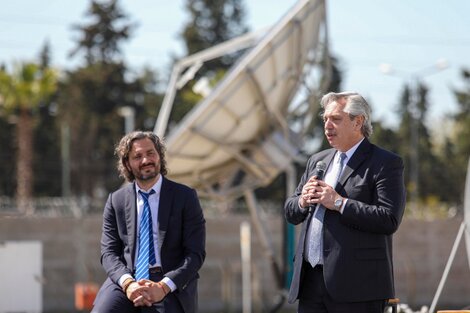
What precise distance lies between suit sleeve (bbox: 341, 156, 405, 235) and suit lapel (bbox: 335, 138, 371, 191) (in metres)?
0.07

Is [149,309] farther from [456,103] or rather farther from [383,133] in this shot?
[456,103]

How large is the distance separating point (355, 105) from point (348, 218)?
60 centimetres

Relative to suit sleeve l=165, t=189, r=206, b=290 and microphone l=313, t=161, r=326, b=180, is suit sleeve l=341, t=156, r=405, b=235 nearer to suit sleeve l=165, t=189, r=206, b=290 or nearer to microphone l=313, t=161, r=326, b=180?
microphone l=313, t=161, r=326, b=180

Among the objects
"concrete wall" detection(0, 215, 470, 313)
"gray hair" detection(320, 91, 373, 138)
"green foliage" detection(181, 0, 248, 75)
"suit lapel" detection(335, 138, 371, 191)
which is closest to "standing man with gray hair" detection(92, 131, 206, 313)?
"suit lapel" detection(335, 138, 371, 191)

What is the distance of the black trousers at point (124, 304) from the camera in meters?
5.69

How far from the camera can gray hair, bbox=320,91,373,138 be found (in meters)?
5.57

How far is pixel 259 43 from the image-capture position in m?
15.3

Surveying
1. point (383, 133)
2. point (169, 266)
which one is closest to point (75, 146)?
point (383, 133)

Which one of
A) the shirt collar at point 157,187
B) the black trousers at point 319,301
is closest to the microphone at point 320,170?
the black trousers at point 319,301

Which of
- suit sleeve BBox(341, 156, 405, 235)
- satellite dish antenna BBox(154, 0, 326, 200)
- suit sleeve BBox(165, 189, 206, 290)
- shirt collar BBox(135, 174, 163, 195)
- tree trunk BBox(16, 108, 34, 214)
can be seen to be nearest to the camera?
suit sleeve BBox(341, 156, 405, 235)

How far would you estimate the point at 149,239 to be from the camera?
5.84 m

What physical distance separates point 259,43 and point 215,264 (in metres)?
10.2

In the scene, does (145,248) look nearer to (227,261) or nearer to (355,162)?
(355,162)

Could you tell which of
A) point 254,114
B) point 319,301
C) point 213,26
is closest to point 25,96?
point 213,26
